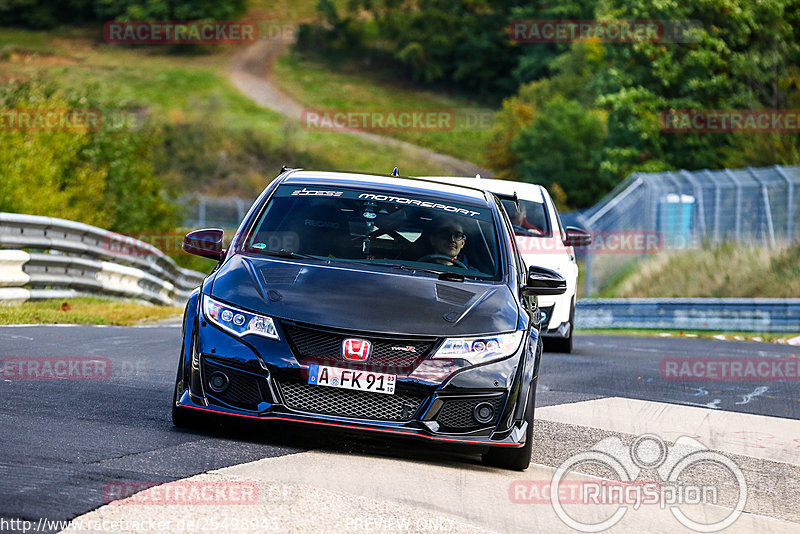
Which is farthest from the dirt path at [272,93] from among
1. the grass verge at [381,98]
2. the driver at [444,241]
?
the driver at [444,241]

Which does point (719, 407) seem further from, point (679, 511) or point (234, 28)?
point (234, 28)

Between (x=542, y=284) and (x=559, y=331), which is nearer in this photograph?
(x=542, y=284)

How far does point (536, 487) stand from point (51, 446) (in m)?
2.36

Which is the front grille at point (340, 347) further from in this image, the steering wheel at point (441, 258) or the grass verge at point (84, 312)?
the grass verge at point (84, 312)

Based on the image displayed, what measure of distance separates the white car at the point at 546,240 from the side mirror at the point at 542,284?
5.39 metres

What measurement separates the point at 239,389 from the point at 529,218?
26.2 feet

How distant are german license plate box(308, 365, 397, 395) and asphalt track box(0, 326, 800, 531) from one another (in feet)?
1.40

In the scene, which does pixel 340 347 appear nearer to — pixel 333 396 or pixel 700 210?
pixel 333 396

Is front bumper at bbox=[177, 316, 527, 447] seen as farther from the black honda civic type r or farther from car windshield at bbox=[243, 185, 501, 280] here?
car windshield at bbox=[243, 185, 501, 280]

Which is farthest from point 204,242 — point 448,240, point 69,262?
point 69,262

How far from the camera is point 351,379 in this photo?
6578mm

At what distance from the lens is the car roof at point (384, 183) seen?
823 centimetres

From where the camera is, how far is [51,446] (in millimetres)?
6332

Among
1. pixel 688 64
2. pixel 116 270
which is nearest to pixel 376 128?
pixel 688 64
